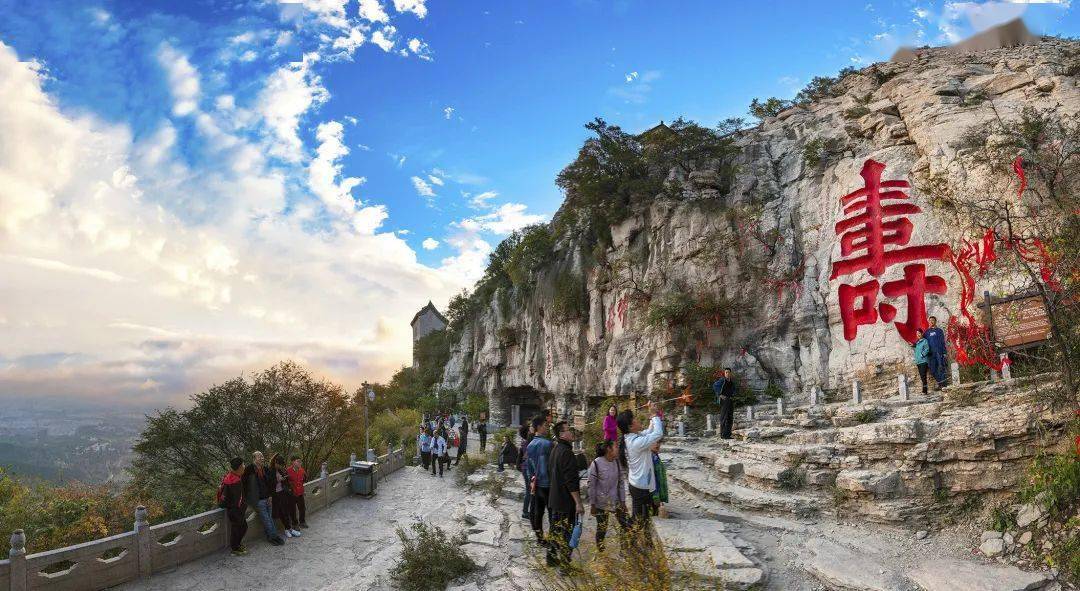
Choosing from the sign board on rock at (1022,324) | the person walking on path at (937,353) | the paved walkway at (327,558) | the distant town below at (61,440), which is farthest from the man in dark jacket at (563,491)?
the distant town below at (61,440)

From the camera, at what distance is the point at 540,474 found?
5902 mm

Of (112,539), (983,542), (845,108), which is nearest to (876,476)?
(983,542)

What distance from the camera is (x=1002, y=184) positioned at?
12.3 m

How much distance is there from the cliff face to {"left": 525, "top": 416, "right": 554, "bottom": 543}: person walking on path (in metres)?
10.9

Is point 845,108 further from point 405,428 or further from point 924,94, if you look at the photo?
point 405,428

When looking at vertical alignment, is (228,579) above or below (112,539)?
below

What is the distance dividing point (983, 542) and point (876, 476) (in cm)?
126

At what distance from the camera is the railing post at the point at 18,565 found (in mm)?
5828

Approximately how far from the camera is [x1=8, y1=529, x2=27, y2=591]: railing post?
583cm

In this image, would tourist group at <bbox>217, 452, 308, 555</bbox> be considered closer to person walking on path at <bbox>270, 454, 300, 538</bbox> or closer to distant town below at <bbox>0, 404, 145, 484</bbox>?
person walking on path at <bbox>270, 454, 300, 538</bbox>

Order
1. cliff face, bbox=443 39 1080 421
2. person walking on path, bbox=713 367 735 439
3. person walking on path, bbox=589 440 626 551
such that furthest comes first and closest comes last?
cliff face, bbox=443 39 1080 421, person walking on path, bbox=713 367 735 439, person walking on path, bbox=589 440 626 551

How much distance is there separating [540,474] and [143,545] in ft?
18.0

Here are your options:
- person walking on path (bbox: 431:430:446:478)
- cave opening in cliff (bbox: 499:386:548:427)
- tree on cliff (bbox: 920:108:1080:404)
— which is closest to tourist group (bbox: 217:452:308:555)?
person walking on path (bbox: 431:430:446:478)

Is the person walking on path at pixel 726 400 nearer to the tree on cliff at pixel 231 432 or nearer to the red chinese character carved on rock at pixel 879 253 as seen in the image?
the red chinese character carved on rock at pixel 879 253
